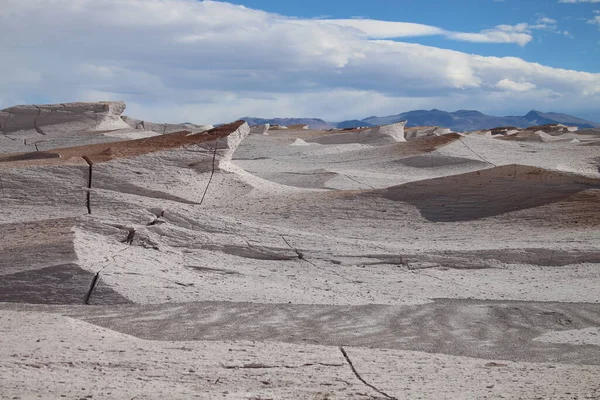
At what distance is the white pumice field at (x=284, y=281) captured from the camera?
530cm

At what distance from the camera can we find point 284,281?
32.1 feet

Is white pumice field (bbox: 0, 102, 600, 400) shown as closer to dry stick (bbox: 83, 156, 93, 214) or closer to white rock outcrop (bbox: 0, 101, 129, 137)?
dry stick (bbox: 83, 156, 93, 214)

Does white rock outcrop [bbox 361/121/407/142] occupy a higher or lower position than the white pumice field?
higher

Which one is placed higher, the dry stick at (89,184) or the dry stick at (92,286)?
the dry stick at (89,184)

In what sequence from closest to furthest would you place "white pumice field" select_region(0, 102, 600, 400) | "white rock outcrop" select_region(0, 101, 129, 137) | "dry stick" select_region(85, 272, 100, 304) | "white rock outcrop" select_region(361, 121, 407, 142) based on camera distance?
"white pumice field" select_region(0, 102, 600, 400) < "dry stick" select_region(85, 272, 100, 304) < "white rock outcrop" select_region(0, 101, 129, 137) < "white rock outcrop" select_region(361, 121, 407, 142)

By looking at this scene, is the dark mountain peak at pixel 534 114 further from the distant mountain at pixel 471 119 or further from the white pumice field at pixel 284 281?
the white pumice field at pixel 284 281

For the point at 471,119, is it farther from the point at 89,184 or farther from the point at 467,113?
the point at 89,184

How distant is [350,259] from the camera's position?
10812 mm

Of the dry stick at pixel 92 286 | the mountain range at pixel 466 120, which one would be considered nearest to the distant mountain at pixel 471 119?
the mountain range at pixel 466 120

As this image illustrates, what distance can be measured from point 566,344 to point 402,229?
6.19 meters

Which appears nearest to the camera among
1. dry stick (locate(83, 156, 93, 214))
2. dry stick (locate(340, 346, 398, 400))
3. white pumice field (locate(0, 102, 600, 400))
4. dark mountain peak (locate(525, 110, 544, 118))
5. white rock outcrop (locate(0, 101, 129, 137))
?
dry stick (locate(340, 346, 398, 400))

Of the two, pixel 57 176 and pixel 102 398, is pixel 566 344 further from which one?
pixel 57 176

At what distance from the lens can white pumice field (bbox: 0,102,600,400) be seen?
209 inches

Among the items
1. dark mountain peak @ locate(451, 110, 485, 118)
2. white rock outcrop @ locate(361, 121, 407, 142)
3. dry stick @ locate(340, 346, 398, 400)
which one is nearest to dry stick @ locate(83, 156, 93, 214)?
dry stick @ locate(340, 346, 398, 400)
